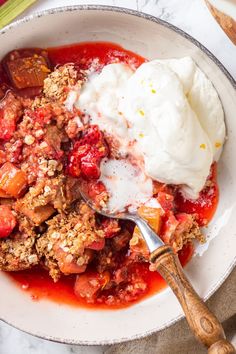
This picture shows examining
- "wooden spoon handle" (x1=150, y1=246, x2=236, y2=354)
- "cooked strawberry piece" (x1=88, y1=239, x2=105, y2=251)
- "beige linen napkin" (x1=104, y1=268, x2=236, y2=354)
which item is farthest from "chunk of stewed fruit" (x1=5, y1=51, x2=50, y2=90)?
"beige linen napkin" (x1=104, y1=268, x2=236, y2=354)

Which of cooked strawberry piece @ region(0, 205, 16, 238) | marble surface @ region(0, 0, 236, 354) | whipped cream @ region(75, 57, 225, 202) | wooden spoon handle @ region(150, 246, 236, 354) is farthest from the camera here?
marble surface @ region(0, 0, 236, 354)

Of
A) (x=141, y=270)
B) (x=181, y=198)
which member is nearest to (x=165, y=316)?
(x=141, y=270)

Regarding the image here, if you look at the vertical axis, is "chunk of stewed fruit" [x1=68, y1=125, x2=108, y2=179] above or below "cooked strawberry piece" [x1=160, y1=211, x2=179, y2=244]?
above

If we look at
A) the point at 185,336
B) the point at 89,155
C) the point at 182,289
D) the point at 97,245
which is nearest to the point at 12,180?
the point at 89,155

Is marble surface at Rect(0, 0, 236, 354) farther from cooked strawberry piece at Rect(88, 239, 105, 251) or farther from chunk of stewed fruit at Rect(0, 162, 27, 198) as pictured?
cooked strawberry piece at Rect(88, 239, 105, 251)

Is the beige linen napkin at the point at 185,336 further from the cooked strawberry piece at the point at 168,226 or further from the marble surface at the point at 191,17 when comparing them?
the marble surface at the point at 191,17

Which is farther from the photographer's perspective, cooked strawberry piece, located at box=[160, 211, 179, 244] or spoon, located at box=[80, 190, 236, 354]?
cooked strawberry piece, located at box=[160, 211, 179, 244]
